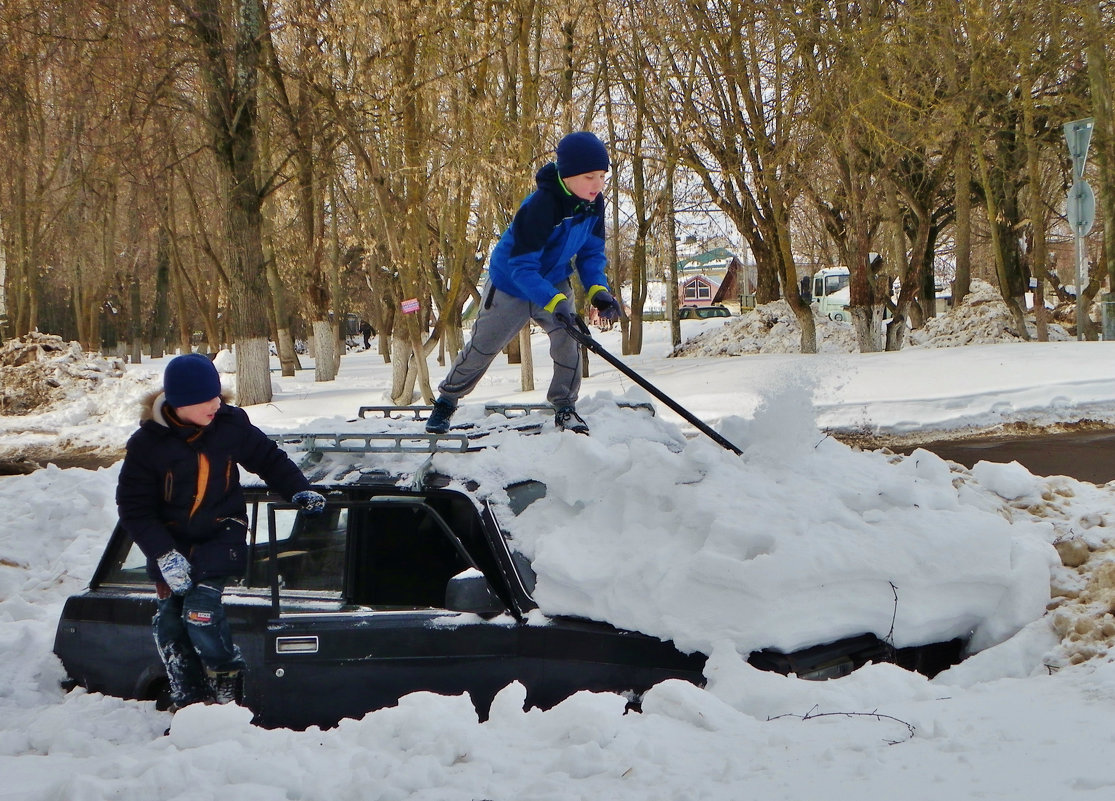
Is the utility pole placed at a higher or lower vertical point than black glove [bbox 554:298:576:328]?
higher

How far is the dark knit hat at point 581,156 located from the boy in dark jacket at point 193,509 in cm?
227

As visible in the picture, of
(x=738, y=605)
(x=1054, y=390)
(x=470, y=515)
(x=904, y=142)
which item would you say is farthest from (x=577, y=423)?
(x=904, y=142)

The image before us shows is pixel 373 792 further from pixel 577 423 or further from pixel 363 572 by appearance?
pixel 577 423

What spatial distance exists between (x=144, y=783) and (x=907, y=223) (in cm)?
3268

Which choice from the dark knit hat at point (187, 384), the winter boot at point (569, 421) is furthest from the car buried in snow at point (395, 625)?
the winter boot at point (569, 421)

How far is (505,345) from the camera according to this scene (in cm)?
586

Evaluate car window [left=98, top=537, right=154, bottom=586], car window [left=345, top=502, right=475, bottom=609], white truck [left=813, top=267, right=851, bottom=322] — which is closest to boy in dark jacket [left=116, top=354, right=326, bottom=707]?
car window [left=345, top=502, right=475, bottom=609]

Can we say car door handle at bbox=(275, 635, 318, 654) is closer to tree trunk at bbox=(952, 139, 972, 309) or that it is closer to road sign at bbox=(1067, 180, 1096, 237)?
road sign at bbox=(1067, 180, 1096, 237)

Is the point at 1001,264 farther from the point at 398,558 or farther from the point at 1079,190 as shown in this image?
the point at 398,558

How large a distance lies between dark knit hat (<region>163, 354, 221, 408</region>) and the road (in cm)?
747

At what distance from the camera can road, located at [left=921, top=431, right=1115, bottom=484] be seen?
9312 millimetres

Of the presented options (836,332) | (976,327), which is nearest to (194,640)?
(976,327)

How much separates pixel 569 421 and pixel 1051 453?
7303 millimetres

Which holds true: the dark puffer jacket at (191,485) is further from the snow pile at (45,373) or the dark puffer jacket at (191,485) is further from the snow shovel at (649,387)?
the snow pile at (45,373)
